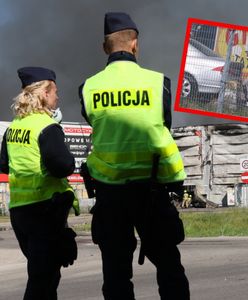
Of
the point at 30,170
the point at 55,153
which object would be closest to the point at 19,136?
the point at 30,170

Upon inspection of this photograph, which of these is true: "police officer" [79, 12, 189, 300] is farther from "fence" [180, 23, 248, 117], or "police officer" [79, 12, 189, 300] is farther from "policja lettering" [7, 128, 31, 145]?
"fence" [180, 23, 248, 117]

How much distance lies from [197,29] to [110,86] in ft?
237

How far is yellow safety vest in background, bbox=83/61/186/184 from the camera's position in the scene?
154 inches

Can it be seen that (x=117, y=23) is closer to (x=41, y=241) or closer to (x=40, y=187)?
(x=40, y=187)

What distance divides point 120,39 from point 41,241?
125 centimetres

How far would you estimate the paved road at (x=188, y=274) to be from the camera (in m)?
7.71

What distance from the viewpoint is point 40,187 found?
461cm

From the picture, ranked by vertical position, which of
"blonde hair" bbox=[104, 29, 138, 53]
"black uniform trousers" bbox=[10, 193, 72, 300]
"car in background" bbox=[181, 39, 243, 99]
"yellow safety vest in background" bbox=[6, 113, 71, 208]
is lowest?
"car in background" bbox=[181, 39, 243, 99]

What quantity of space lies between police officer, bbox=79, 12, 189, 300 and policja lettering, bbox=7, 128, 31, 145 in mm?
751

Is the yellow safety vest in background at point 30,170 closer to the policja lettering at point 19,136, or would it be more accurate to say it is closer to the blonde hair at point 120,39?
the policja lettering at point 19,136

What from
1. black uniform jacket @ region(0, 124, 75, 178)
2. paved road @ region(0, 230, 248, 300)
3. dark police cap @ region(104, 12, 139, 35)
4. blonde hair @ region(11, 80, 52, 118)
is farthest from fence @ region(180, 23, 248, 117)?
dark police cap @ region(104, 12, 139, 35)

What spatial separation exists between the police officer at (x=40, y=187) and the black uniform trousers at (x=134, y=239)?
672 mm

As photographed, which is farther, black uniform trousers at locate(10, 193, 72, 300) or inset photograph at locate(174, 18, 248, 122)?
inset photograph at locate(174, 18, 248, 122)

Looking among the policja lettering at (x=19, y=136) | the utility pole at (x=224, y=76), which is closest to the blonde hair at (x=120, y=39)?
the policja lettering at (x=19, y=136)
